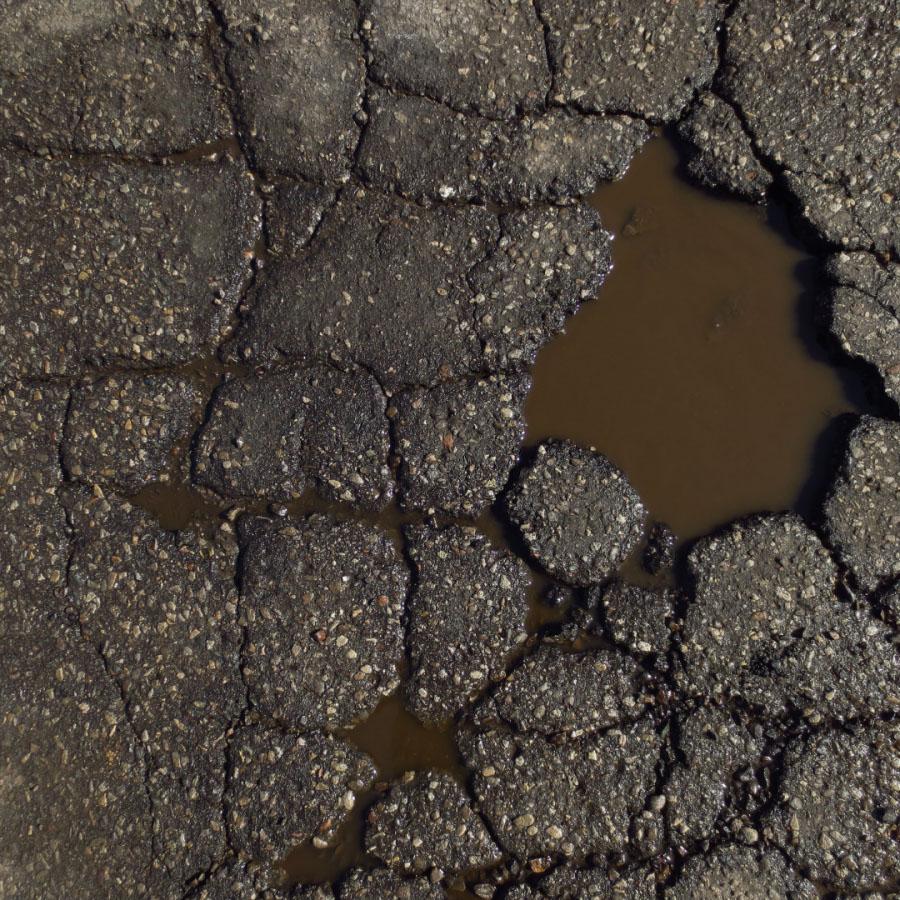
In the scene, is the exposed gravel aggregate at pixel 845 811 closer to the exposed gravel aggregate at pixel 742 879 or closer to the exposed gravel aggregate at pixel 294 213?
the exposed gravel aggregate at pixel 742 879

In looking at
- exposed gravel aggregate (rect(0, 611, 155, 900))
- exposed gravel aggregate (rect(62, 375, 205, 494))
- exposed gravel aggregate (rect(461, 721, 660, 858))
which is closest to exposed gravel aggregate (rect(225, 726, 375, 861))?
exposed gravel aggregate (rect(0, 611, 155, 900))

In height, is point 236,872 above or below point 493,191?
below

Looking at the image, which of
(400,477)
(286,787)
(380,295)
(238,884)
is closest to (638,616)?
(400,477)

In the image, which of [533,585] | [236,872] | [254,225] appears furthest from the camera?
[254,225]

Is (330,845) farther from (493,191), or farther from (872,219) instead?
(872,219)

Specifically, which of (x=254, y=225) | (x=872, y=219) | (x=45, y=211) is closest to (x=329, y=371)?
(x=254, y=225)

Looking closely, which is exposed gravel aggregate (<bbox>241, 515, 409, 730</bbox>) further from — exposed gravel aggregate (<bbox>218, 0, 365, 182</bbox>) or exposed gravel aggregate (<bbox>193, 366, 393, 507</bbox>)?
exposed gravel aggregate (<bbox>218, 0, 365, 182</bbox>)
